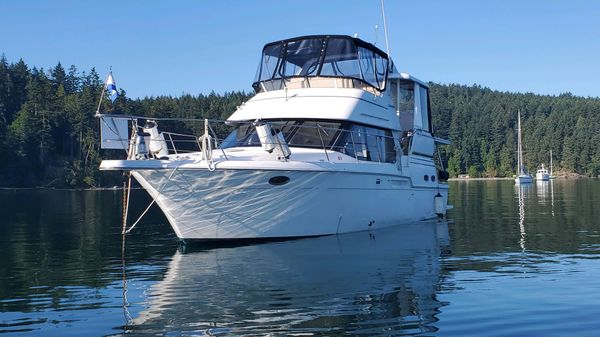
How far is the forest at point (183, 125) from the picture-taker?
82.6 metres

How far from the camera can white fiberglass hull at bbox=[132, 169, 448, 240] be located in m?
14.4

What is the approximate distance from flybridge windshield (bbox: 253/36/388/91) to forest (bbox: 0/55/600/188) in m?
26.8

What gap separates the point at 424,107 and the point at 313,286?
1410 cm

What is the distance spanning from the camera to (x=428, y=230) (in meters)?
19.3

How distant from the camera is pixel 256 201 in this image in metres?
14.9

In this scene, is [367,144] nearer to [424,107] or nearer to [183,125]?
[424,107]

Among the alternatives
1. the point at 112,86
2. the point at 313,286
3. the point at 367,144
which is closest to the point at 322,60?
the point at 367,144

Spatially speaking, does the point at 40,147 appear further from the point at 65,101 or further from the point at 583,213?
the point at 583,213

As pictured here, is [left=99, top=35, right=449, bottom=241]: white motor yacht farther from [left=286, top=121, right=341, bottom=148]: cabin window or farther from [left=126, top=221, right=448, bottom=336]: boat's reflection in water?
[left=126, top=221, right=448, bottom=336]: boat's reflection in water

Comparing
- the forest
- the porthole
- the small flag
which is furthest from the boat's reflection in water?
the forest

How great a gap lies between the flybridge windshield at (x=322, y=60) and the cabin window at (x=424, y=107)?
3.18m

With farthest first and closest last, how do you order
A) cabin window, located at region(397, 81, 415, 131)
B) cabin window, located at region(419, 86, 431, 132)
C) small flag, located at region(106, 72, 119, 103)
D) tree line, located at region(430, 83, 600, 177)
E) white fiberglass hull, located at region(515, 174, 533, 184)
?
tree line, located at region(430, 83, 600, 177) < white fiberglass hull, located at region(515, 174, 533, 184) < cabin window, located at region(419, 86, 431, 132) < cabin window, located at region(397, 81, 415, 131) < small flag, located at region(106, 72, 119, 103)

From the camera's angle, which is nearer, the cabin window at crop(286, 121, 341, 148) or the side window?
the cabin window at crop(286, 121, 341, 148)

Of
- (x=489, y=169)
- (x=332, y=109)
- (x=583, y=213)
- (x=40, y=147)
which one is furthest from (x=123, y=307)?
(x=489, y=169)
